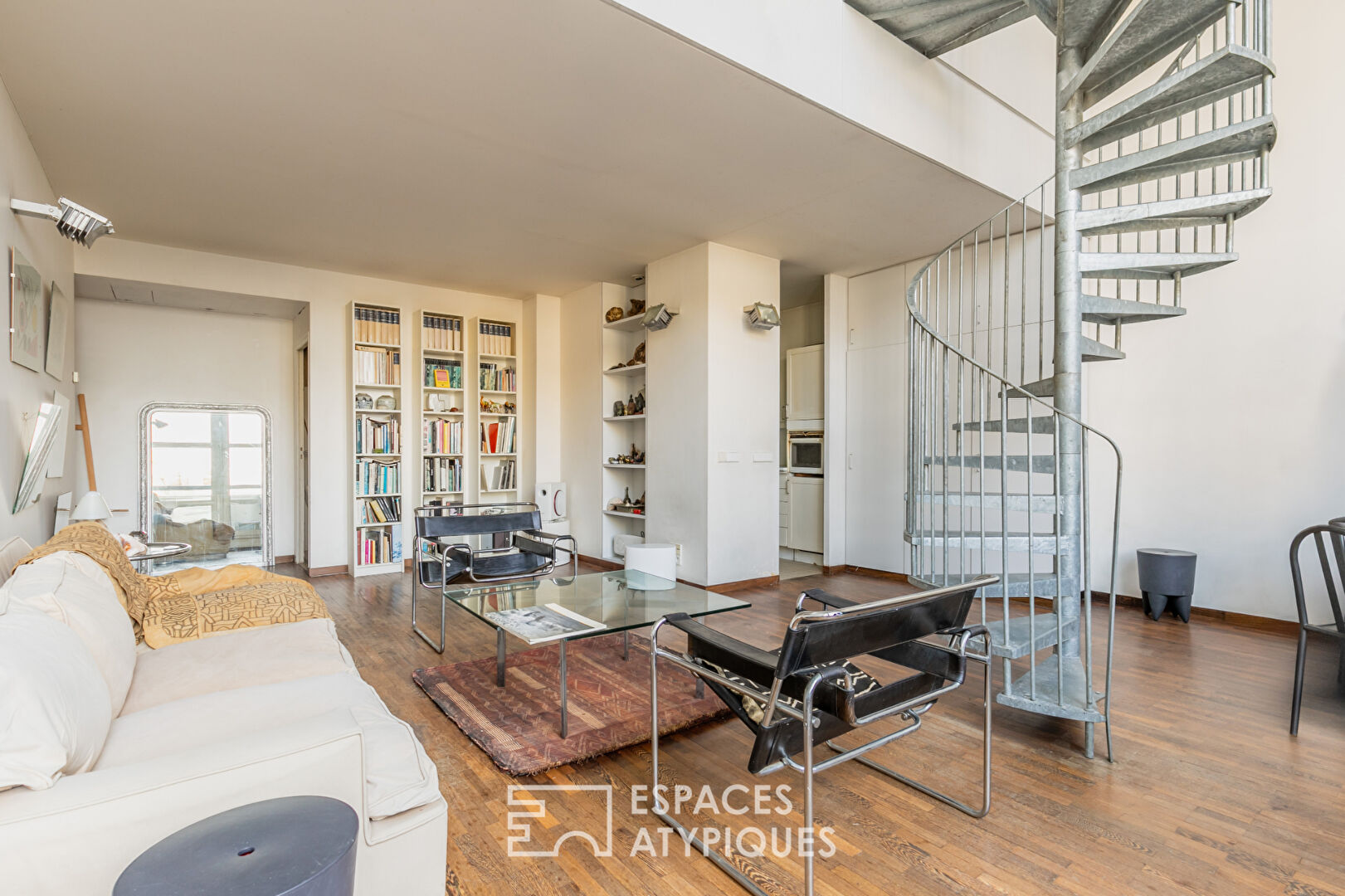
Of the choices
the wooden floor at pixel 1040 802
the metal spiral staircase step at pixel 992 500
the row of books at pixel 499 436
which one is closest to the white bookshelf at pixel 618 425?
the row of books at pixel 499 436

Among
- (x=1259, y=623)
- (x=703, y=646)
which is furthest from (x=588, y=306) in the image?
(x=1259, y=623)

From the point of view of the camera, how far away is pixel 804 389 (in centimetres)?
659

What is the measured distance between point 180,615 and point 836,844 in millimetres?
2651

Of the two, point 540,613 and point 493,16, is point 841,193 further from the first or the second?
point 540,613

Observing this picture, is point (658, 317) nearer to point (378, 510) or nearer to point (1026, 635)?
point (378, 510)

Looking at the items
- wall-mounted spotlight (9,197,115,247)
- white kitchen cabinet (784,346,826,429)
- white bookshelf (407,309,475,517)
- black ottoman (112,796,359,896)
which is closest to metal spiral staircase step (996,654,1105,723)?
black ottoman (112,796,359,896)

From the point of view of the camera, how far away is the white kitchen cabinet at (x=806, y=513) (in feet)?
20.9

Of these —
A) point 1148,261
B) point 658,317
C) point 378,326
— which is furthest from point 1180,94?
point 378,326

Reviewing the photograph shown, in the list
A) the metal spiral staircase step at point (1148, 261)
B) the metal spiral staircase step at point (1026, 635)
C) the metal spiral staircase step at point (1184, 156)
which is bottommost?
the metal spiral staircase step at point (1026, 635)

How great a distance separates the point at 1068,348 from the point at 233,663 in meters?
3.60

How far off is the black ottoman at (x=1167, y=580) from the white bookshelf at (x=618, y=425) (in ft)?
12.9

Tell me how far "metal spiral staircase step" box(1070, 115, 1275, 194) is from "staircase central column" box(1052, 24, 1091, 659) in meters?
0.11

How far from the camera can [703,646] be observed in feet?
6.35

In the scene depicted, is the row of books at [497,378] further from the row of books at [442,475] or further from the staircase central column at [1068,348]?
the staircase central column at [1068,348]
